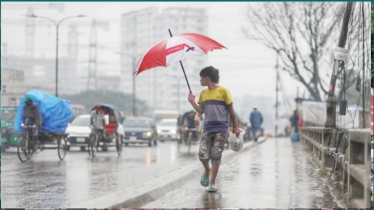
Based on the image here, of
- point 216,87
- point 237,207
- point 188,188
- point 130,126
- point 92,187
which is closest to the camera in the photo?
point 237,207

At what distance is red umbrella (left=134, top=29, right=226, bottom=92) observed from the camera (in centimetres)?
1100

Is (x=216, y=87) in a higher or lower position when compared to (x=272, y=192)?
higher

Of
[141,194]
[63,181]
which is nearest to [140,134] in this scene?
[63,181]

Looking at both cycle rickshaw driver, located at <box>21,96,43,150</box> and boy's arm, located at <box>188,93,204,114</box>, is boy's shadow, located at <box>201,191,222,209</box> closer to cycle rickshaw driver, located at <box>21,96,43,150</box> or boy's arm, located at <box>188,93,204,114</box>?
boy's arm, located at <box>188,93,204,114</box>

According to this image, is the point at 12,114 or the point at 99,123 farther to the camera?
the point at 12,114

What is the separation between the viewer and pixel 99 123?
25.4m

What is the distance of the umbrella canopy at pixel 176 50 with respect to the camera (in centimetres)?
1100

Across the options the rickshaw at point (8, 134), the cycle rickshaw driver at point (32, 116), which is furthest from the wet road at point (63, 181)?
→ the rickshaw at point (8, 134)

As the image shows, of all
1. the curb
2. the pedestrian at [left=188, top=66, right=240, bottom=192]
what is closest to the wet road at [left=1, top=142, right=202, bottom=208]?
the curb

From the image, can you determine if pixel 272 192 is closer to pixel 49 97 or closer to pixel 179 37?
pixel 179 37

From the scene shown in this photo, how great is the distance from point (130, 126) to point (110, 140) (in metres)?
14.4

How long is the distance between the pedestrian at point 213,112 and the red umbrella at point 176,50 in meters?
0.32

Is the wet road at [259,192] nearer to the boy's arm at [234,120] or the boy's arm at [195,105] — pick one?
the boy's arm at [234,120]

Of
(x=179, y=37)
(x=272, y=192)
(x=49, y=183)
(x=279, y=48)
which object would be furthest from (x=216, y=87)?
(x=279, y=48)
